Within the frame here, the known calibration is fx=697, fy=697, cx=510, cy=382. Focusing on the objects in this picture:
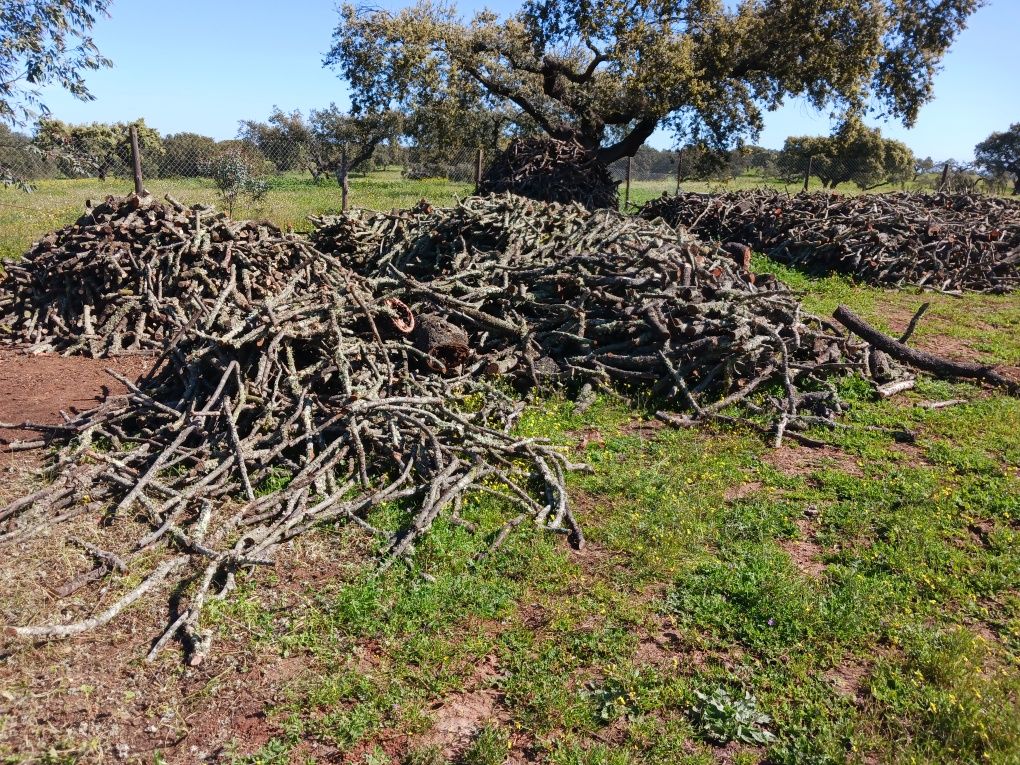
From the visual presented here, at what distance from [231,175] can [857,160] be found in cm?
3814

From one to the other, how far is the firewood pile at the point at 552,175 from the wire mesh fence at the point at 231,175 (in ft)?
4.22

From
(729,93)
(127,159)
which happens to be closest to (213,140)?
(127,159)

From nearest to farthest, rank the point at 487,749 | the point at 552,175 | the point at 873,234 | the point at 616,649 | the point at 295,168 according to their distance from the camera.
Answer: the point at 487,749
the point at 616,649
the point at 873,234
the point at 552,175
the point at 295,168

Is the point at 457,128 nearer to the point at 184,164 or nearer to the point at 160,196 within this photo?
the point at 184,164

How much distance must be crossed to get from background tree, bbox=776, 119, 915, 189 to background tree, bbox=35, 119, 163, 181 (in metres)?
31.8

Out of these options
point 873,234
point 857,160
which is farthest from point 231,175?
point 857,160

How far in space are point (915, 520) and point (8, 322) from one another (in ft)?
33.4

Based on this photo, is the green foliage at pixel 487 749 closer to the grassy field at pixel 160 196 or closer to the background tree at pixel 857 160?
the grassy field at pixel 160 196

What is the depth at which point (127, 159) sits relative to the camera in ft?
71.7

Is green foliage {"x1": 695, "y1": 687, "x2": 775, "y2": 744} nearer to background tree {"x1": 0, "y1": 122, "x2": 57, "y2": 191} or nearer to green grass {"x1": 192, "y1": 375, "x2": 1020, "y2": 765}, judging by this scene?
green grass {"x1": 192, "y1": 375, "x2": 1020, "y2": 765}

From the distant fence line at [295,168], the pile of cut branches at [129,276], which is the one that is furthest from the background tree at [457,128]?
the pile of cut branches at [129,276]

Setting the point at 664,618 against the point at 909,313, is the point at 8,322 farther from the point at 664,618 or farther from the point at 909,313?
the point at 909,313

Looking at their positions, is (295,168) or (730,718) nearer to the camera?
(730,718)

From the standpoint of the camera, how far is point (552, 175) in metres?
16.8
